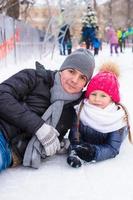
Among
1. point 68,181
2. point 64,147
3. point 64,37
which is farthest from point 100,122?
point 64,37

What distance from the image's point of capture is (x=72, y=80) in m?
2.65

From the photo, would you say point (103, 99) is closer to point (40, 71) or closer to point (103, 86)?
point (103, 86)

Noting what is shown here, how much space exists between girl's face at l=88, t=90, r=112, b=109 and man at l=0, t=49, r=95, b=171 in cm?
9

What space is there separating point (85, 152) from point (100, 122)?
21 cm

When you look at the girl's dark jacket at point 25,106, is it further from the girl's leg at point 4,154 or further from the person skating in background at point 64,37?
the person skating in background at point 64,37

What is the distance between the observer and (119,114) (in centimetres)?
274

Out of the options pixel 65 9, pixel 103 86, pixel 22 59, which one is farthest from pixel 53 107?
pixel 65 9

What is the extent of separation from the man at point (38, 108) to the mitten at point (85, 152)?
13 cm

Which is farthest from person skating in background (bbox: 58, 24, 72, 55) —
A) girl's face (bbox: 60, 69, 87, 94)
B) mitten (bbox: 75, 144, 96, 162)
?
mitten (bbox: 75, 144, 96, 162)

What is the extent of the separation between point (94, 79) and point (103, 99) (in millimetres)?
142

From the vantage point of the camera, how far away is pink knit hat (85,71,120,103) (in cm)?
275

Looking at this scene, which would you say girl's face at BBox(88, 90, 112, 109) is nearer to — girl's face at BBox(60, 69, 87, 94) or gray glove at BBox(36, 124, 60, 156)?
girl's face at BBox(60, 69, 87, 94)

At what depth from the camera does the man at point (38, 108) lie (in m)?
2.49

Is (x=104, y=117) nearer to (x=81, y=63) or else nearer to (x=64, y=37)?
(x=81, y=63)
